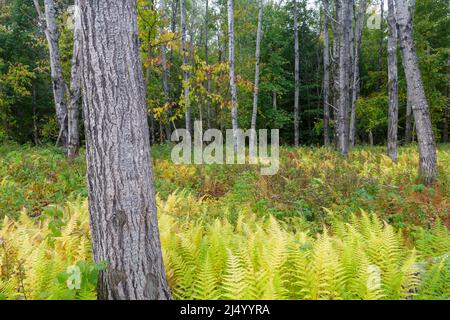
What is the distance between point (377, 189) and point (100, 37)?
5915 mm

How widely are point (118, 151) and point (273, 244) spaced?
2134 millimetres

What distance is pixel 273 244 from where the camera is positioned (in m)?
3.83

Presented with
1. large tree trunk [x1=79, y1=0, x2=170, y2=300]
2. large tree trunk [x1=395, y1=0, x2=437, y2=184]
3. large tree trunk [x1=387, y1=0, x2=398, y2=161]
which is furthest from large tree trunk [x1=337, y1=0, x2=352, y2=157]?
large tree trunk [x1=79, y1=0, x2=170, y2=300]

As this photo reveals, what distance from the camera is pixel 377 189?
6.66 m

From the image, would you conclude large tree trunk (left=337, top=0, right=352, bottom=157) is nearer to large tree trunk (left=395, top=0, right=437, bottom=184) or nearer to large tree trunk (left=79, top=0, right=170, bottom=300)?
large tree trunk (left=395, top=0, right=437, bottom=184)

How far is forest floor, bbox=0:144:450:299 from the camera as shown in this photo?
3.14m

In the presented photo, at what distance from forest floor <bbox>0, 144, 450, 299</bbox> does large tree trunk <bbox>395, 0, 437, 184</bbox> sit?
42cm

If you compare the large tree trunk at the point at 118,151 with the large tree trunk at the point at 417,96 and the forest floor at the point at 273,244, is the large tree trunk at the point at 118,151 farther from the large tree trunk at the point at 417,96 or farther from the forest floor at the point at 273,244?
the large tree trunk at the point at 417,96

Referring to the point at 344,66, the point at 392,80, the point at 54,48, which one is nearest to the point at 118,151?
the point at 54,48

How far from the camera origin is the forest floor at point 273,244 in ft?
10.3

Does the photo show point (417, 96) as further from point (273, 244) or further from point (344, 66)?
point (273, 244)

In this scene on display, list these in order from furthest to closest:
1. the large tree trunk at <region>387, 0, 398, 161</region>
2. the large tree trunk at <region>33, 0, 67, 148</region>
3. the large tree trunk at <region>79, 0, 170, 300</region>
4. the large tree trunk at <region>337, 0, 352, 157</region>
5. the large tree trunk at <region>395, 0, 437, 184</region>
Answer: the large tree trunk at <region>337, 0, 352, 157</region>, the large tree trunk at <region>387, 0, 398, 161</region>, the large tree trunk at <region>33, 0, 67, 148</region>, the large tree trunk at <region>395, 0, 437, 184</region>, the large tree trunk at <region>79, 0, 170, 300</region>

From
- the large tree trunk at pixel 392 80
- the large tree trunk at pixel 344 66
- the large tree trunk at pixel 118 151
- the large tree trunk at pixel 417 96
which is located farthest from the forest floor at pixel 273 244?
the large tree trunk at pixel 344 66
